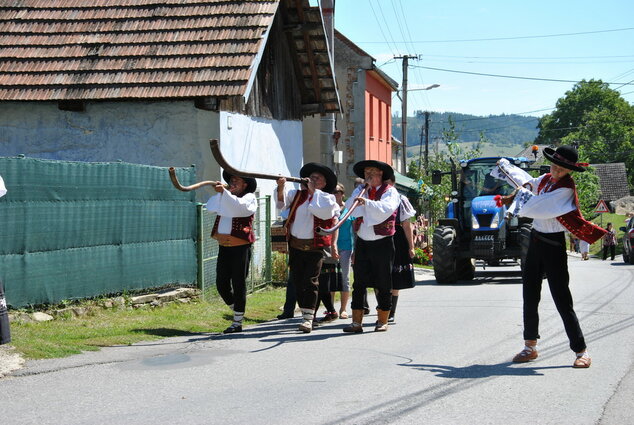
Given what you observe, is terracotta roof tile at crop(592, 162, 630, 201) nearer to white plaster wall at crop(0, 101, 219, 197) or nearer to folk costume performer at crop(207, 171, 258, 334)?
white plaster wall at crop(0, 101, 219, 197)

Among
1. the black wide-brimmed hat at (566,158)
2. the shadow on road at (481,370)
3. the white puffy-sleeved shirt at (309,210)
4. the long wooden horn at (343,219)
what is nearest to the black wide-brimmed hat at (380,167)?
the long wooden horn at (343,219)

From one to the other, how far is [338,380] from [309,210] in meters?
3.54

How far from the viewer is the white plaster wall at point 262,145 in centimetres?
1727

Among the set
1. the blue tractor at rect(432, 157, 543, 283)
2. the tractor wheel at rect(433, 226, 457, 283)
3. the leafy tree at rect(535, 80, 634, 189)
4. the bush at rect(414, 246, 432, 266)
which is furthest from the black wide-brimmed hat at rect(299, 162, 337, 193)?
the leafy tree at rect(535, 80, 634, 189)

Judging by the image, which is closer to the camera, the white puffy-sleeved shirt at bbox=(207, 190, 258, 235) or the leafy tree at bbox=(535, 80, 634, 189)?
the white puffy-sleeved shirt at bbox=(207, 190, 258, 235)

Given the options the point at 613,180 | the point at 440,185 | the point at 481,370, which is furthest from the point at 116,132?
the point at 613,180

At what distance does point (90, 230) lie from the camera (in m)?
12.2

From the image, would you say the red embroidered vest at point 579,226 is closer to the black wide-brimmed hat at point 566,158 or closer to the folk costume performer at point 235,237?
the black wide-brimmed hat at point 566,158

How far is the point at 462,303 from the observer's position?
1516 centimetres

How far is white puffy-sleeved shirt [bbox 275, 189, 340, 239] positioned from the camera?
11008mm

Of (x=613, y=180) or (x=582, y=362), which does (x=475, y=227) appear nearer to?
(x=582, y=362)

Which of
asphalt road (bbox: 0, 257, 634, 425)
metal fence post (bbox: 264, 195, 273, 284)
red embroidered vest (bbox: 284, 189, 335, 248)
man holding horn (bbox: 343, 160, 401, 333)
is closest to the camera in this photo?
asphalt road (bbox: 0, 257, 634, 425)

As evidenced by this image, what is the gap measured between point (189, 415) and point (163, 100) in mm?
10490

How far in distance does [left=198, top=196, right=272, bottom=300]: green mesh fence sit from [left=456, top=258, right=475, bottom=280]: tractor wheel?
532 centimetres
